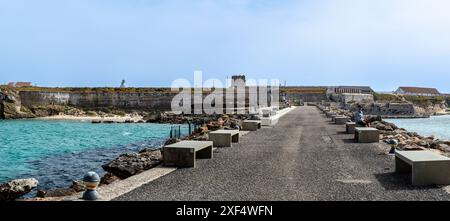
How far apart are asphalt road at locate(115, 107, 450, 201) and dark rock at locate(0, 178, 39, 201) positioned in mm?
4225

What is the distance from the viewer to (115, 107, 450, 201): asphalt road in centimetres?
786

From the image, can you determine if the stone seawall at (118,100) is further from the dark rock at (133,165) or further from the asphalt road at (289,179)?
the asphalt road at (289,179)

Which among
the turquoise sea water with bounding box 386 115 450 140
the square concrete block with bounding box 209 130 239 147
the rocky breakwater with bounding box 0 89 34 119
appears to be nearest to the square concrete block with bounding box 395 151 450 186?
the square concrete block with bounding box 209 130 239 147

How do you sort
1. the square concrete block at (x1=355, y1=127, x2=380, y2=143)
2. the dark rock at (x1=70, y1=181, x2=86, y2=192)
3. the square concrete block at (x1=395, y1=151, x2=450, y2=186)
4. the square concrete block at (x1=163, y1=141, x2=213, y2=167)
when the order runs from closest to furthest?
the square concrete block at (x1=395, y1=151, x2=450, y2=186) < the square concrete block at (x1=163, y1=141, x2=213, y2=167) < the dark rock at (x1=70, y1=181, x2=86, y2=192) < the square concrete block at (x1=355, y1=127, x2=380, y2=143)

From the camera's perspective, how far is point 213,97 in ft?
324

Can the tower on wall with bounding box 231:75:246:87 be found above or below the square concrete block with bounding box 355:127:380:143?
above

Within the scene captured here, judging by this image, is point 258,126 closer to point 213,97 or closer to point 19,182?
point 19,182

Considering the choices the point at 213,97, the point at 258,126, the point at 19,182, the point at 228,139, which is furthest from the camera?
the point at 213,97

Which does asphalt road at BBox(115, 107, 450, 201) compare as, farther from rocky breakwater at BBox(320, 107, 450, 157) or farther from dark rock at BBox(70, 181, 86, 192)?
dark rock at BBox(70, 181, 86, 192)
